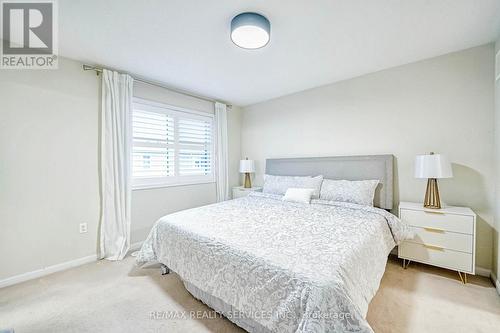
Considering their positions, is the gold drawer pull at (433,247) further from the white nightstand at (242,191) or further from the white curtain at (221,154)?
the white curtain at (221,154)

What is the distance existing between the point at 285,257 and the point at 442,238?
76.1 inches

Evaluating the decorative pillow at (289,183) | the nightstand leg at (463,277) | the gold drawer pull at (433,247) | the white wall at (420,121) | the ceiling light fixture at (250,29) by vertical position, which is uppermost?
the ceiling light fixture at (250,29)

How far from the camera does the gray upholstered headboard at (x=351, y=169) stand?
2.61 m

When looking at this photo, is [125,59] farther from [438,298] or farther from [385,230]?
[438,298]

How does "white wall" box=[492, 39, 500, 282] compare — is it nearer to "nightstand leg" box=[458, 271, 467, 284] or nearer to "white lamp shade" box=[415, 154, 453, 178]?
"nightstand leg" box=[458, 271, 467, 284]

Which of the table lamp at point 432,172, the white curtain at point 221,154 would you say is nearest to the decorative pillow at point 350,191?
the table lamp at point 432,172

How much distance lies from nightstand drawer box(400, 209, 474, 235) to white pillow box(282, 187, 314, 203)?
1015mm

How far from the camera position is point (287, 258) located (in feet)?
4.15

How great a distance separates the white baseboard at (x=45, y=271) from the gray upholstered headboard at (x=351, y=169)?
9.56 feet

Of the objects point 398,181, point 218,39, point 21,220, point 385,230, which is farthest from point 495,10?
point 21,220

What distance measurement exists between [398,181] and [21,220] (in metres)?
4.26

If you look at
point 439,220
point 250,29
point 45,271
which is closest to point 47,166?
point 45,271

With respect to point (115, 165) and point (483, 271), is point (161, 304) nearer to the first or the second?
point (115, 165)

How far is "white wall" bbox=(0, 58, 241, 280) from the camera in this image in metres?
2.05
